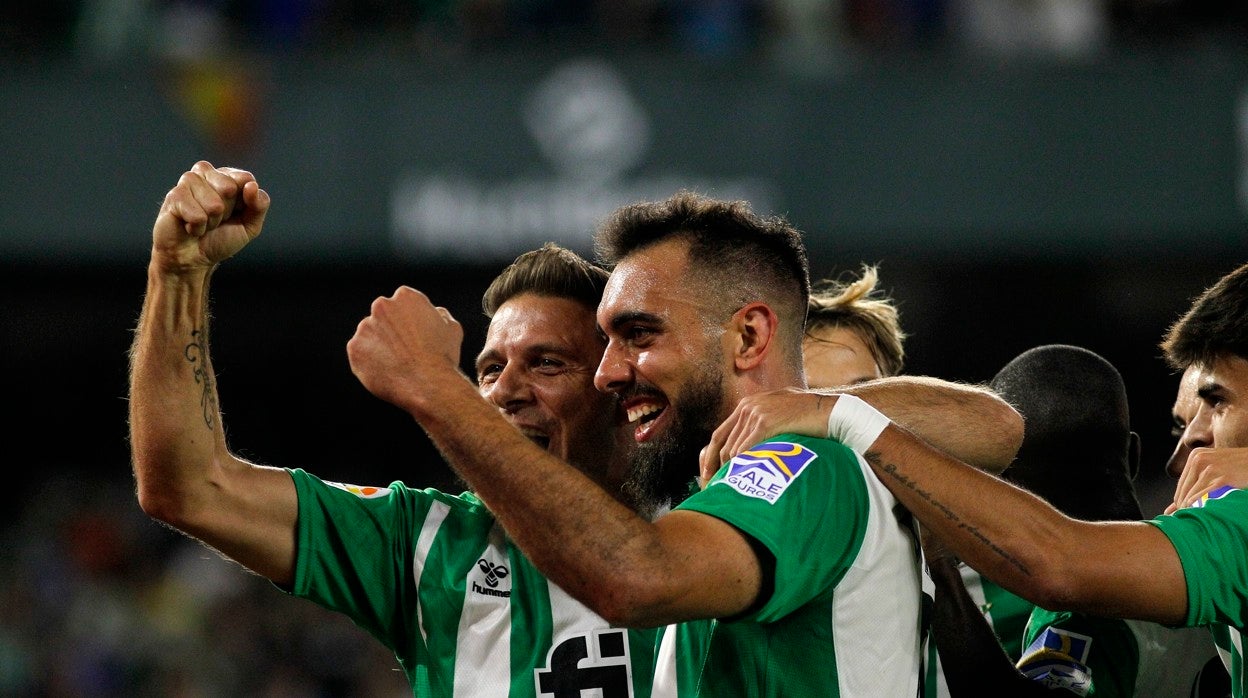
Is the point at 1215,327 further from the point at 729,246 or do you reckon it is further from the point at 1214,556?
the point at 729,246

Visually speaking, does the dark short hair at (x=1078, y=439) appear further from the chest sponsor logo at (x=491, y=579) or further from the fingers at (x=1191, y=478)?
the chest sponsor logo at (x=491, y=579)

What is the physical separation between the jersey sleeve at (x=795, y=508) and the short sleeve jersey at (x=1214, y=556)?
0.57 metres

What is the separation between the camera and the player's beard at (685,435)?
3.01m

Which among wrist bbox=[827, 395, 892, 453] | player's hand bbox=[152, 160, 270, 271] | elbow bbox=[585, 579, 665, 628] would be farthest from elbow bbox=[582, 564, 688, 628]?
player's hand bbox=[152, 160, 270, 271]

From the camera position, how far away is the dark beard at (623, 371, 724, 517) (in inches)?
118

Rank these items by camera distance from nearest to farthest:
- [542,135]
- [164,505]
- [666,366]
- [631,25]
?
[164,505] < [666,366] < [542,135] < [631,25]

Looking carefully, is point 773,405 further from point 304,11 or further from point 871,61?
point 304,11

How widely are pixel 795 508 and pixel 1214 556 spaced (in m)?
0.77

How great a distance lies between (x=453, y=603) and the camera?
122 inches

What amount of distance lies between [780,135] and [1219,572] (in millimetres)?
8304

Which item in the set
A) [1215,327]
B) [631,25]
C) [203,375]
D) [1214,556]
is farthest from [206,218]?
[631,25]

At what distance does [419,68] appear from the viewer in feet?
35.8

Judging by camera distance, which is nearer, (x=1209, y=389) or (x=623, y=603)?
(x=623, y=603)

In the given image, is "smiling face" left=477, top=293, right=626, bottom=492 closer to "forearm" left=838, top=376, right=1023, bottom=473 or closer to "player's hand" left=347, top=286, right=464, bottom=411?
"forearm" left=838, top=376, right=1023, bottom=473
